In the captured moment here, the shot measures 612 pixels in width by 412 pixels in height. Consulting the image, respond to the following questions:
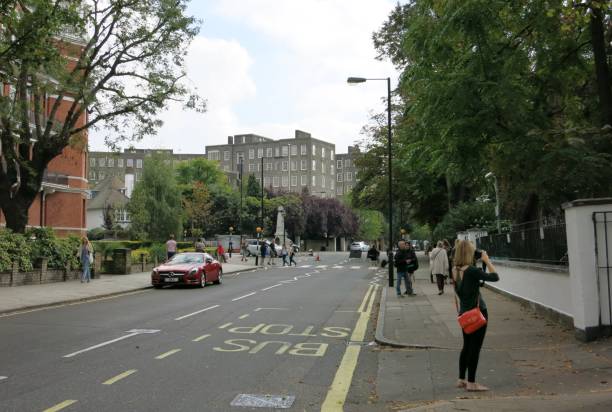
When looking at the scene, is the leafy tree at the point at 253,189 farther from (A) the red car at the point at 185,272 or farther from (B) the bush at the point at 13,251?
(B) the bush at the point at 13,251

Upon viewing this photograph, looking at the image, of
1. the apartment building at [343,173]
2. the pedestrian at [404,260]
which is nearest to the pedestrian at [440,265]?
the pedestrian at [404,260]

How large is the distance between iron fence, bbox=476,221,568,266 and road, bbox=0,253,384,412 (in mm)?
3971

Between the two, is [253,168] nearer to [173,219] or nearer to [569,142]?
[173,219]

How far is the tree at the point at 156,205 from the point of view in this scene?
180 ft

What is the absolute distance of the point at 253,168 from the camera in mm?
126312

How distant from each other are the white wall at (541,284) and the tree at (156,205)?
42.7 m

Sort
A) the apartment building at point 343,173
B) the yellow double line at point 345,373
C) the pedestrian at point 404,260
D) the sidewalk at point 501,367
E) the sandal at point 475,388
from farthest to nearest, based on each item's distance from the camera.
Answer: the apartment building at point 343,173 < the pedestrian at point 404,260 < the sandal at point 475,388 < the yellow double line at point 345,373 < the sidewalk at point 501,367

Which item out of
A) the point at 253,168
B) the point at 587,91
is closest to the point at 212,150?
the point at 253,168

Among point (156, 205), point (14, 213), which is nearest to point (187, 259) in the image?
point (14, 213)

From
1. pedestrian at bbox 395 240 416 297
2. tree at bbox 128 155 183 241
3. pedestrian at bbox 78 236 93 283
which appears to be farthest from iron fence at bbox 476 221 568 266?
tree at bbox 128 155 183 241

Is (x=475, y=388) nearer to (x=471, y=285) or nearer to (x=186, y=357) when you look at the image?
(x=471, y=285)

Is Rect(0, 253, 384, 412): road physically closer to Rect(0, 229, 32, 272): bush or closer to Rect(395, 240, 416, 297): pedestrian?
Rect(395, 240, 416, 297): pedestrian

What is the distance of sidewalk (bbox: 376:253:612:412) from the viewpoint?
19.1 ft

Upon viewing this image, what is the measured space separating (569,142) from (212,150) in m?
126
